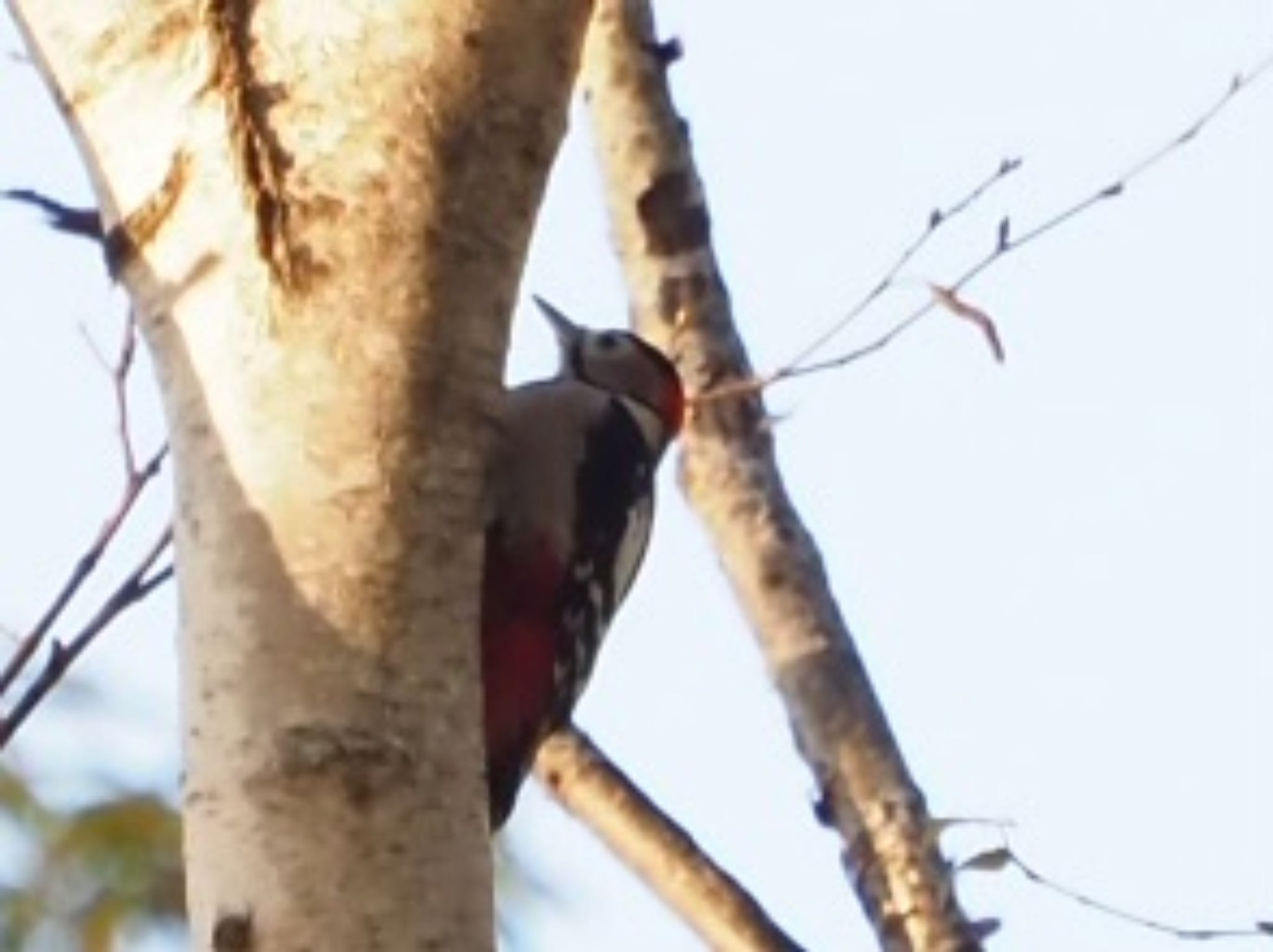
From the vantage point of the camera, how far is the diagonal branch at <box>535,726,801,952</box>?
2.92 meters

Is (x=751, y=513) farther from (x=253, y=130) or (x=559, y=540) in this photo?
(x=253, y=130)

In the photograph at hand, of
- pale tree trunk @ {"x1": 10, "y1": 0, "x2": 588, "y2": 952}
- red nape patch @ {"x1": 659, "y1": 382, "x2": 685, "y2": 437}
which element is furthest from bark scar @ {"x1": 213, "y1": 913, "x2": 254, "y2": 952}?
red nape patch @ {"x1": 659, "y1": 382, "x2": 685, "y2": 437}

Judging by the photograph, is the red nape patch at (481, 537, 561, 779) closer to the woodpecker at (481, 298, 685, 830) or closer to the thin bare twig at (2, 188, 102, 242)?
the woodpecker at (481, 298, 685, 830)

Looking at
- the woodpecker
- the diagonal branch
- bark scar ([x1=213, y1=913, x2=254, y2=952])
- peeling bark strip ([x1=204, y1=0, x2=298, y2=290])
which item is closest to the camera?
bark scar ([x1=213, y1=913, x2=254, y2=952])

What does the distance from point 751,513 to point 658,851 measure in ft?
1.36

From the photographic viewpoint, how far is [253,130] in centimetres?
199

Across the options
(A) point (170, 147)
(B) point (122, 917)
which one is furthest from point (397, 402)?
(B) point (122, 917)

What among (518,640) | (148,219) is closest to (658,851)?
(518,640)

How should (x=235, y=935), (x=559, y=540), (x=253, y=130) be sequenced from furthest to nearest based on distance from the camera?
(x=559, y=540) < (x=253, y=130) < (x=235, y=935)

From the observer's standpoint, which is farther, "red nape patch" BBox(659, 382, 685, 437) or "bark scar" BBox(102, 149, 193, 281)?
"red nape patch" BBox(659, 382, 685, 437)

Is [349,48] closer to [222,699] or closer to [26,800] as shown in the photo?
[222,699]

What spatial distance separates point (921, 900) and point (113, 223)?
1.19 meters

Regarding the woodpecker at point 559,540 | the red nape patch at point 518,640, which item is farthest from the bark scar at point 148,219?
the red nape patch at point 518,640

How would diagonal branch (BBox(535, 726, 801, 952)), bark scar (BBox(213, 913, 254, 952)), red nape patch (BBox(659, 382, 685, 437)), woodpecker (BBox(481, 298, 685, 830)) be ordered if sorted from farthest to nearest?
red nape patch (BBox(659, 382, 685, 437)) → woodpecker (BBox(481, 298, 685, 830)) → diagonal branch (BBox(535, 726, 801, 952)) → bark scar (BBox(213, 913, 254, 952))
